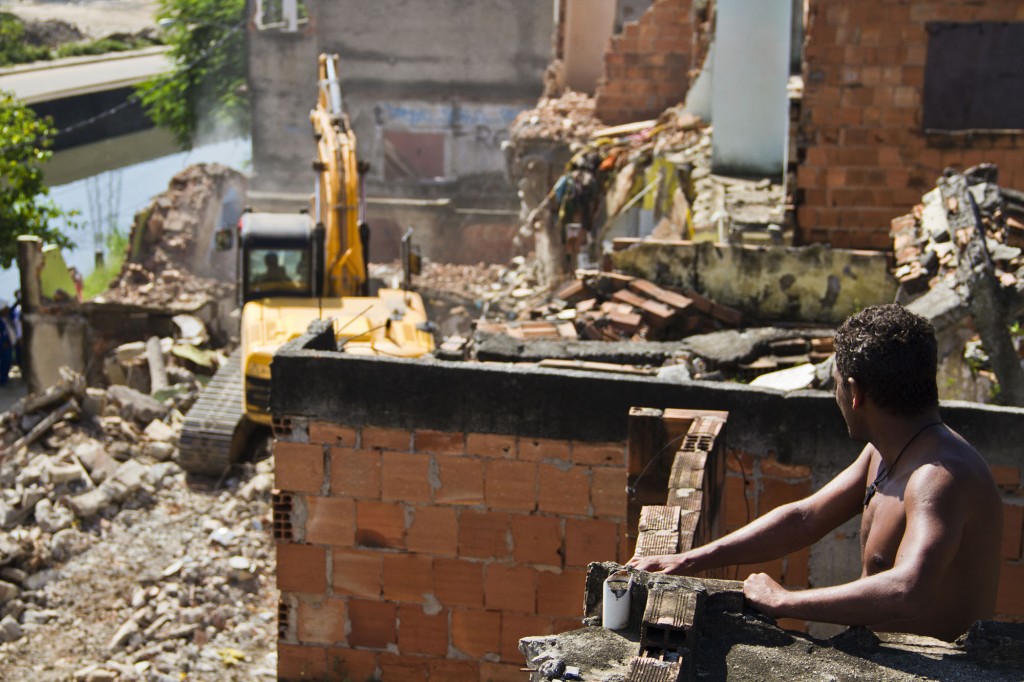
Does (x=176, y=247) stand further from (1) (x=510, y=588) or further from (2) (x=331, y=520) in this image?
(1) (x=510, y=588)

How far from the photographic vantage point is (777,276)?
11.1m

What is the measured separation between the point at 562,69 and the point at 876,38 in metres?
13.7

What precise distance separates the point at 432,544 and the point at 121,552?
730 centimetres

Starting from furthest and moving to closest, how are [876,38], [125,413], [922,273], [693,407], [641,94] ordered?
1. [641,94]
2. [125,413]
3. [876,38]
4. [922,273]
5. [693,407]

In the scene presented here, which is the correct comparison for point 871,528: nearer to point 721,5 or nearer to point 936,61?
point 936,61

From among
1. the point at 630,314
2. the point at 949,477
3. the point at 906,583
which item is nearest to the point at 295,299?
the point at 630,314

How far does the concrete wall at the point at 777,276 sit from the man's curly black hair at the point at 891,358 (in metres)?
7.44

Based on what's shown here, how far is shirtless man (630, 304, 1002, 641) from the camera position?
319 cm

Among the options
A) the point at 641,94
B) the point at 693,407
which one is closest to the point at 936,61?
the point at 693,407

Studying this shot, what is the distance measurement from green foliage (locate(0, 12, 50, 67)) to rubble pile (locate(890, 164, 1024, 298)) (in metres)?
41.4

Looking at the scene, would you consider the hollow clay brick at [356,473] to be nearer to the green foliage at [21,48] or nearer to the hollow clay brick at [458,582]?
the hollow clay brick at [458,582]

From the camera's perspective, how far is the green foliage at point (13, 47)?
147ft

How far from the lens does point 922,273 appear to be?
9.80 m

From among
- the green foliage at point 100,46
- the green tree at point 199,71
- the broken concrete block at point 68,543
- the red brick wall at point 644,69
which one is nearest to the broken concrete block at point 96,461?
the broken concrete block at point 68,543
